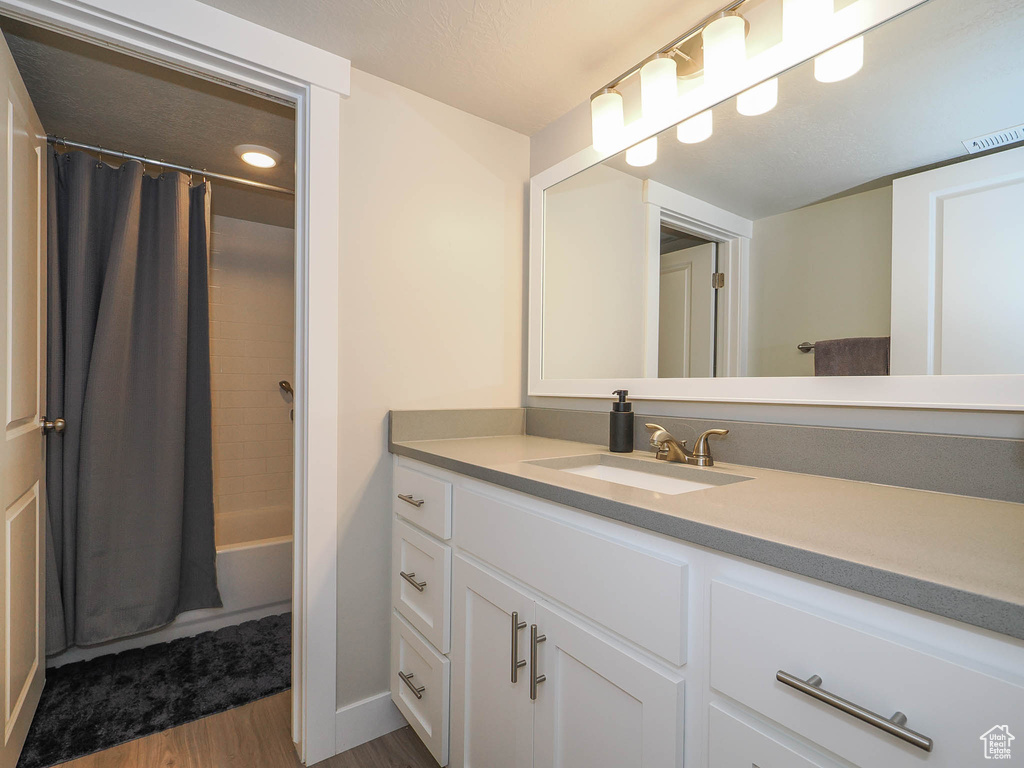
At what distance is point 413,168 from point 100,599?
2004mm

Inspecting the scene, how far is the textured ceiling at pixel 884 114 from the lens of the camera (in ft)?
2.92

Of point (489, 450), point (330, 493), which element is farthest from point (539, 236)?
point (330, 493)

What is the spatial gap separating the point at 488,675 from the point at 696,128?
1475 mm

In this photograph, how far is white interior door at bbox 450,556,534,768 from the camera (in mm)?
1038

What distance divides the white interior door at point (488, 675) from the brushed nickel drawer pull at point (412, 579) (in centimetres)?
17

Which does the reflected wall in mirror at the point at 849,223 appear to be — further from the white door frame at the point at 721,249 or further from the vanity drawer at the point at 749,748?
the vanity drawer at the point at 749,748

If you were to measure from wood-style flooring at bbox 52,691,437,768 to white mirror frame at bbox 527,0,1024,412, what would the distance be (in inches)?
48.2

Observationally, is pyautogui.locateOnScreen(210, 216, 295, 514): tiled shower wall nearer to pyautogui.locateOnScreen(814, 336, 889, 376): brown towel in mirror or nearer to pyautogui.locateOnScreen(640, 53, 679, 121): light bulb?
pyautogui.locateOnScreen(640, 53, 679, 121): light bulb

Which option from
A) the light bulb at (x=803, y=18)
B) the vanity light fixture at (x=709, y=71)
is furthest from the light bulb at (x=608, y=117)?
the light bulb at (x=803, y=18)

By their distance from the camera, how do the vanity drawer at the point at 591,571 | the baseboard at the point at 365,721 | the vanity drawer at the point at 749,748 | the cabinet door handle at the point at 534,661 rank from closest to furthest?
1. the vanity drawer at the point at 749,748
2. the vanity drawer at the point at 591,571
3. the cabinet door handle at the point at 534,661
4. the baseboard at the point at 365,721

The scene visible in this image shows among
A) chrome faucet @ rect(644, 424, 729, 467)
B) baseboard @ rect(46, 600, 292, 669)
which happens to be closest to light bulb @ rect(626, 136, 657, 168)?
chrome faucet @ rect(644, 424, 729, 467)

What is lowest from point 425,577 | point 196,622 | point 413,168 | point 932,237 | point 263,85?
point 196,622

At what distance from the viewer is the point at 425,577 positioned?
55.4 inches

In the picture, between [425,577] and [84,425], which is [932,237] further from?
[84,425]
